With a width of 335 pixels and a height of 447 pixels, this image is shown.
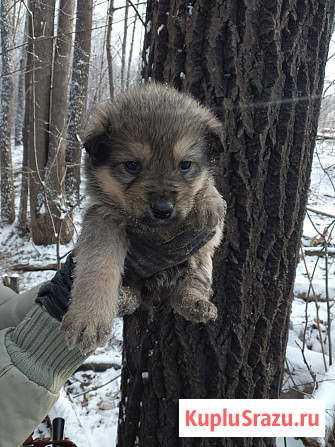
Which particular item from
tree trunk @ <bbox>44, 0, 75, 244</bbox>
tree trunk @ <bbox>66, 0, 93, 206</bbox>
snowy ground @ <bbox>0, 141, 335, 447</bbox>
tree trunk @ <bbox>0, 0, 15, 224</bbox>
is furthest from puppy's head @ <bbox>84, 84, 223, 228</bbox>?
tree trunk @ <bbox>0, 0, 15, 224</bbox>

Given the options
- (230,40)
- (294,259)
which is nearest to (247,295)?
(294,259)

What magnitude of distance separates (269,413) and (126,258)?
1667 millimetres

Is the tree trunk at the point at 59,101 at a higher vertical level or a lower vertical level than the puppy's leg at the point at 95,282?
higher

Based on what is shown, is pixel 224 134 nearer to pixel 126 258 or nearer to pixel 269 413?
pixel 126 258

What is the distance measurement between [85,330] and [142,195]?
72 cm

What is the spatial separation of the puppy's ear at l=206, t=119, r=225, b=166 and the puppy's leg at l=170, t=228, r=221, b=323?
0.51 m

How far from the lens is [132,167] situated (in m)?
2.01

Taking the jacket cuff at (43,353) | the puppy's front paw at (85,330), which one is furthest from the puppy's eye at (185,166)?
the jacket cuff at (43,353)

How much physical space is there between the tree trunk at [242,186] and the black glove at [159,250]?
1.32ft

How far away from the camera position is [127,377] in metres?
2.98

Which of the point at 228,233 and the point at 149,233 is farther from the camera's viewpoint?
the point at 228,233

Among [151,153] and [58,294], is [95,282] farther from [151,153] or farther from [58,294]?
[151,153]

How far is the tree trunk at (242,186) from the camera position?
8.19 feet

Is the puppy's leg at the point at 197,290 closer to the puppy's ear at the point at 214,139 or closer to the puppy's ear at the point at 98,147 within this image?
the puppy's ear at the point at 214,139
